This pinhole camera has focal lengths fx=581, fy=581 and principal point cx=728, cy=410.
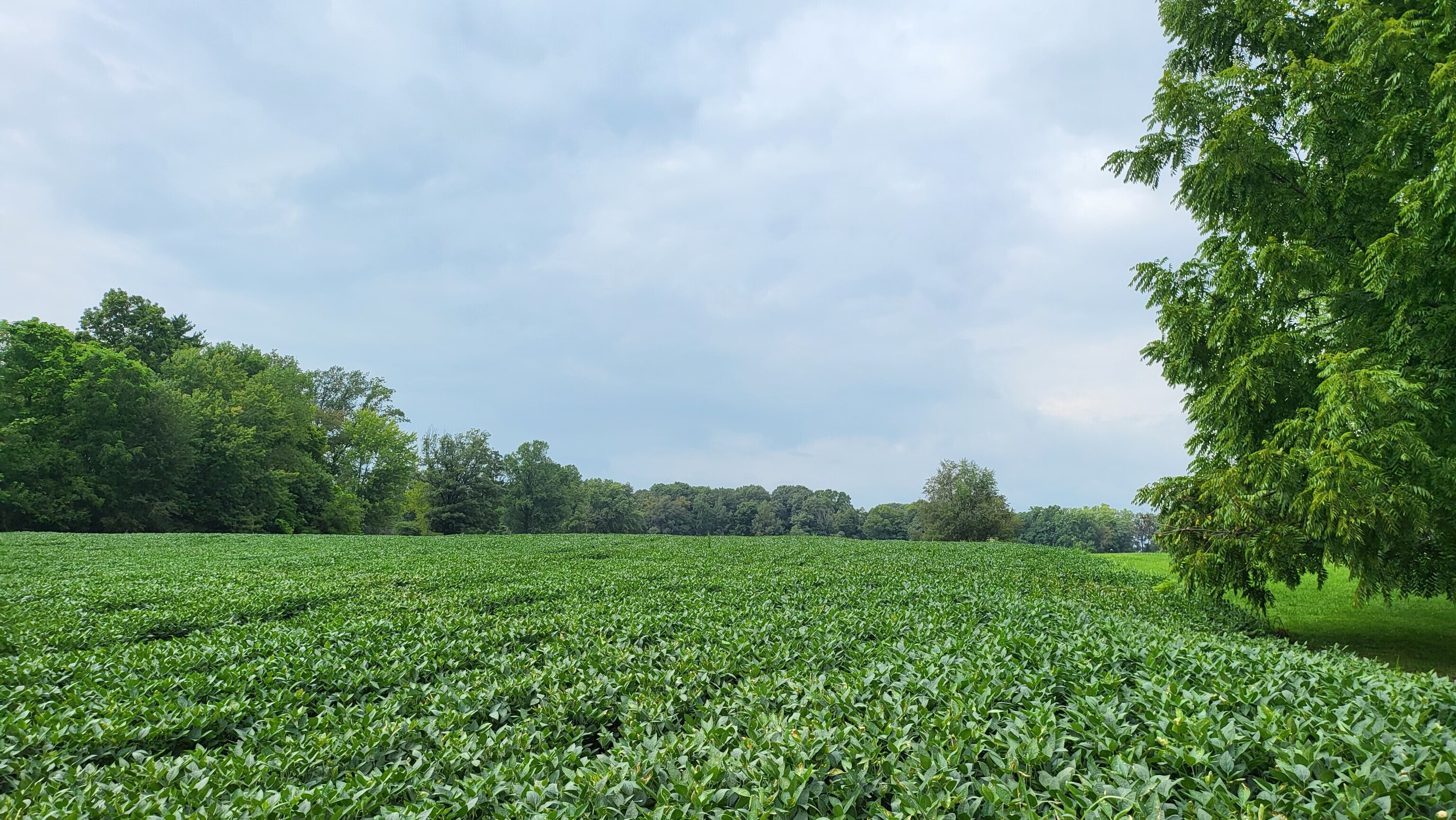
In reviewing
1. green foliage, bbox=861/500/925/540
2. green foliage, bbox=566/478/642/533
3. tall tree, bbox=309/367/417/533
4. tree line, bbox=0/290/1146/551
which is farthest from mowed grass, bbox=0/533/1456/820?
green foliage, bbox=861/500/925/540

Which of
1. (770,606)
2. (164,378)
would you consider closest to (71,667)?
(770,606)

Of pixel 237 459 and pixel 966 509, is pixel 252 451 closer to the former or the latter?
pixel 237 459

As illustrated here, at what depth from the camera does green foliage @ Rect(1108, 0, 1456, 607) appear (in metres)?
6.09

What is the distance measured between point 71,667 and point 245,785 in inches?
160

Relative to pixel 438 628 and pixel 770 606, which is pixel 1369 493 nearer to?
pixel 770 606

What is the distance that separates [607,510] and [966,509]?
42043 mm

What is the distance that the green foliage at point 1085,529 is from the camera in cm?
8125

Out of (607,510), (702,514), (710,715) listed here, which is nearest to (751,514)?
(702,514)

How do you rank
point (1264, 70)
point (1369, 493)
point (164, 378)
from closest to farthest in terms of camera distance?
point (1369, 493) < point (1264, 70) < point (164, 378)

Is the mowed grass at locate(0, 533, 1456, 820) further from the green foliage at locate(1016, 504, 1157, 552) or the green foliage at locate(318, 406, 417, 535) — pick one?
the green foliage at locate(1016, 504, 1157, 552)

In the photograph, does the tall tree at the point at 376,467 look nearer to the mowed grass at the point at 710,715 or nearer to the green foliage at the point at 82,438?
the green foliage at the point at 82,438

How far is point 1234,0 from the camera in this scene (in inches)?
359

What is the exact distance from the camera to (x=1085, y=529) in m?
84.1

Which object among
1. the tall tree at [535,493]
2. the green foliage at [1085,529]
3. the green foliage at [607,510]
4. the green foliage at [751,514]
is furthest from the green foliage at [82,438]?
the green foliage at [1085,529]
